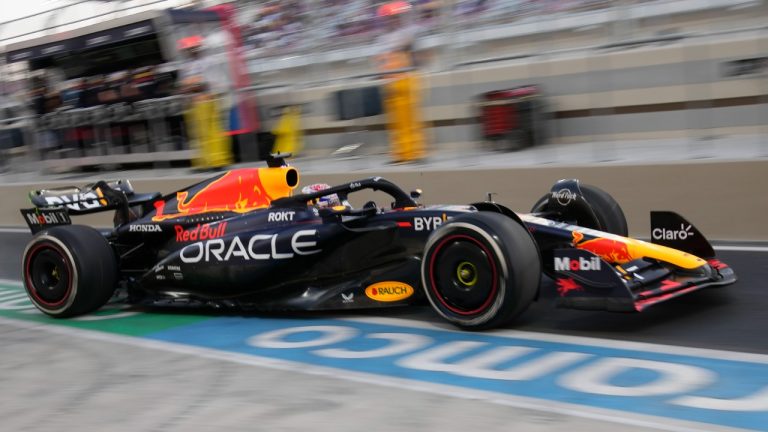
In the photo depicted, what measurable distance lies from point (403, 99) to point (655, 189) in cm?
362

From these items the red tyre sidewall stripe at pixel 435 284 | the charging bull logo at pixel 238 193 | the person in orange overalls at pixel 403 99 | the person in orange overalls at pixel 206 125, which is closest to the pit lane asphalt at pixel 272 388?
the red tyre sidewall stripe at pixel 435 284

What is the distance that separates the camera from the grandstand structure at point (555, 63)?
24.7ft

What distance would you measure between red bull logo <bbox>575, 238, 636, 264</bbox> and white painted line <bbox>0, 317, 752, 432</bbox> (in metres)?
1.40

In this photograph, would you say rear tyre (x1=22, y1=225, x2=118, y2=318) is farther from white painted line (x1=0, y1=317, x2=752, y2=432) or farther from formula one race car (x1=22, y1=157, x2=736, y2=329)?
white painted line (x1=0, y1=317, x2=752, y2=432)

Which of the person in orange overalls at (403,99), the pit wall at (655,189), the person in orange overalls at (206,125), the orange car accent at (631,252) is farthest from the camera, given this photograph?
the person in orange overalls at (206,125)

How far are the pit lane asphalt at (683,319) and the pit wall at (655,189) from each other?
1322 millimetres

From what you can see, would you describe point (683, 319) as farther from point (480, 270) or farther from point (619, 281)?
point (480, 270)

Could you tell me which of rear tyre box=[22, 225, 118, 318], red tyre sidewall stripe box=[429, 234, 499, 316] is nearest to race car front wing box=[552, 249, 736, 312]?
red tyre sidewall stripe box=[429, 234, 499, 316]

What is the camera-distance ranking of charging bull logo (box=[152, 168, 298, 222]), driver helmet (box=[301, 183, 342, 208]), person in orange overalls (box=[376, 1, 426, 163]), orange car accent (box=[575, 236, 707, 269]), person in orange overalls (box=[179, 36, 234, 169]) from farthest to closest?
person in orange overalls (box=[179, 36, 234, 169])
person in orange overalls (box=[376, 1, 426, 163])
charging bull logo (box=[152, 168, 298, 222])
driver helmet (box=[301, 183, 342, 208])
orange car accent (box=[575, 236, 707, 269])

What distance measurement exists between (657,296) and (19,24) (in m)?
15.7

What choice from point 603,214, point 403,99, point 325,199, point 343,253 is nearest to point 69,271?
point 325,199

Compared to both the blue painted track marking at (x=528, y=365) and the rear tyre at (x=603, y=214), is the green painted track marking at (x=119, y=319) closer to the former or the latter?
the blue painted track marking at (x=528, y=365)

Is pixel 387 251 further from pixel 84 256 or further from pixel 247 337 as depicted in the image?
pixel 84 256

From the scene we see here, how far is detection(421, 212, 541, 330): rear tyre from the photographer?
179 inches
